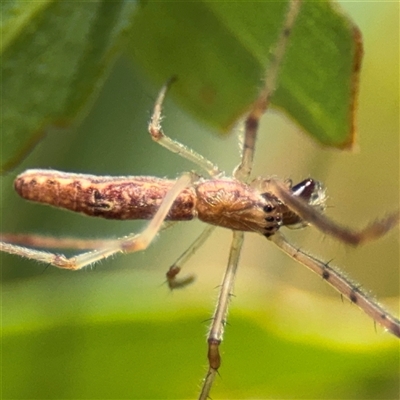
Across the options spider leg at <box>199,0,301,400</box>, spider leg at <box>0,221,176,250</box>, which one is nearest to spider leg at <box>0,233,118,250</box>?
spider leg at <box>0,221,176,250</box>

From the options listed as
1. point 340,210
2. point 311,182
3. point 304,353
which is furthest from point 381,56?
point 304,353

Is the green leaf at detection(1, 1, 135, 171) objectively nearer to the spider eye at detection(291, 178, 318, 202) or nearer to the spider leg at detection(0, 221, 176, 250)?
the spider leg at detection(0, 221, 176, 250)

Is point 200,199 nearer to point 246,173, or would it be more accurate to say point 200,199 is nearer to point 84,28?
point 246,173

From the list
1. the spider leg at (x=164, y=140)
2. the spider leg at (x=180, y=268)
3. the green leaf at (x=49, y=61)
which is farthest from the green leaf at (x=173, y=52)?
the spider leg at (x=180, y=268)

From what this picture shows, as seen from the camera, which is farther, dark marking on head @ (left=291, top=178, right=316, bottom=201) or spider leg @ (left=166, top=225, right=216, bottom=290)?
spider leg @ (left=166, top=225, right=216, bottom=290)

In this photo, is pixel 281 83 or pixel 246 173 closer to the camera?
pixel 281 83

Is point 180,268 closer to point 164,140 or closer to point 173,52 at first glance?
point 164,140
